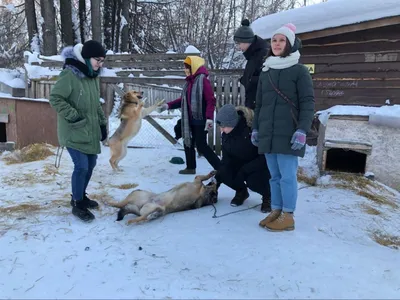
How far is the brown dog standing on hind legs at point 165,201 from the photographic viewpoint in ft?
11.8

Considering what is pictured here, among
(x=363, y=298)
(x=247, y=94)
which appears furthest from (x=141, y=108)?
(x=363, y=298)

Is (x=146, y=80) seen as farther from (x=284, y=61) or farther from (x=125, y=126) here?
(x=284, y=61)

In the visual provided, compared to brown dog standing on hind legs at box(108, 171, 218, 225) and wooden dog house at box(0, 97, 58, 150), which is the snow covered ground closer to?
brown dog standing on hind legs at box(108, 171, 218, 225)

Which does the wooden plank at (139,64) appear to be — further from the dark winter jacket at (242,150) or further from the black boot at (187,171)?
the dark winter jacket at (242,150)

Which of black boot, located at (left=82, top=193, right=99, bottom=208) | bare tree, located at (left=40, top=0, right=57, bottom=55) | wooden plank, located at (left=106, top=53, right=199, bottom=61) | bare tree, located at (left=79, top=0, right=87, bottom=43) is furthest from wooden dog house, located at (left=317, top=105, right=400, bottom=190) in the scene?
bare tree, located at (left=79, top=0, right=87, bottom=43)

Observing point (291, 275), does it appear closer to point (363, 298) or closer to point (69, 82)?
point (363, 298)

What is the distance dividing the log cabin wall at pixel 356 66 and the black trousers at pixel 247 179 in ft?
15.1

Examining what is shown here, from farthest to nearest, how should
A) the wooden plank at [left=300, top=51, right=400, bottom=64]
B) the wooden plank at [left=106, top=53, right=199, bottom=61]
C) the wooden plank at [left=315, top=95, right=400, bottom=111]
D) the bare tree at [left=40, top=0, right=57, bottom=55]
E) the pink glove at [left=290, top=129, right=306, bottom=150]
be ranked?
the bare tree at [left=40, top=0, right=57, bottom=55], the wooden plank at [left=106, top=53, right=199, bottom=61], the wooden plank at [left=315, top=95, right=400, bottom=111], the wooden plank at [left=300, top=51, right=400, bottom=64], the pink glove at [left=290, top=129, right=306, bottom=150]

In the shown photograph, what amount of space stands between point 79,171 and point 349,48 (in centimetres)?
628

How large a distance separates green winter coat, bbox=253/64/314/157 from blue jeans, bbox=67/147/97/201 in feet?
5.93

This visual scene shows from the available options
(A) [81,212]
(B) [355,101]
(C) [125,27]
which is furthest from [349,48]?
(C) [125,27]

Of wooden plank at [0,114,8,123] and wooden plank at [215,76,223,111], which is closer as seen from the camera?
wooden plank at [215,76,223,111]

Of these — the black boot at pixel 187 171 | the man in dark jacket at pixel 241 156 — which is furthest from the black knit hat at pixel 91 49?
the black boot at pixel 187 171

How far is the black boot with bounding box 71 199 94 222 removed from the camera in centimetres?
361
